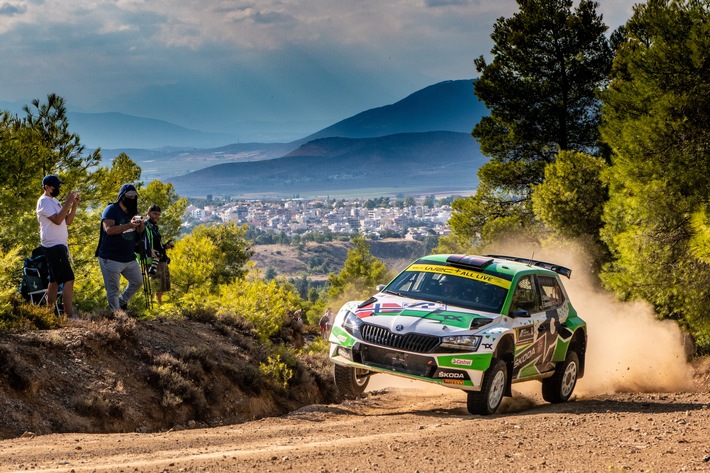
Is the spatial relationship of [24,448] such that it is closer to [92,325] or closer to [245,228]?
[92,325]

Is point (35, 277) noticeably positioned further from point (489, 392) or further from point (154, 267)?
point (489, 392)

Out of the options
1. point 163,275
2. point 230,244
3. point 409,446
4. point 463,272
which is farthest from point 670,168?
point 230,244

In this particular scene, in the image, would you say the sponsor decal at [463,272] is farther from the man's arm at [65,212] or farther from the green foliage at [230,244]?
the green foliage at [230,244]

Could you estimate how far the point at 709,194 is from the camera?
17109mm

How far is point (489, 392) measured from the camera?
10.4 metres

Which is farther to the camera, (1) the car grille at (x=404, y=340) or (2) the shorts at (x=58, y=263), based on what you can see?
(2) the shorts at (x=58, y=263)

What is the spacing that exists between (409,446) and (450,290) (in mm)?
4086

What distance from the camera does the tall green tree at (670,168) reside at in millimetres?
17391

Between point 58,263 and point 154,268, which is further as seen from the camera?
point 154,268

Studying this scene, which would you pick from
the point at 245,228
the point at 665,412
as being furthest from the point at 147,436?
the point at 245,228

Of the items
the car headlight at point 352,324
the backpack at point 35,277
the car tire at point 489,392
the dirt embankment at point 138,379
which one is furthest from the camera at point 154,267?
the car tire at point 489,392

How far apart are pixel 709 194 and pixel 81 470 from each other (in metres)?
14.4

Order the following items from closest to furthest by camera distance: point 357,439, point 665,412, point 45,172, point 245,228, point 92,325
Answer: point 357,439 → point 665,412 → point 92,325 → point 45,172 → point 245,228

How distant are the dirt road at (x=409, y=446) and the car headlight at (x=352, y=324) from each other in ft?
3.67
